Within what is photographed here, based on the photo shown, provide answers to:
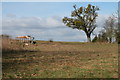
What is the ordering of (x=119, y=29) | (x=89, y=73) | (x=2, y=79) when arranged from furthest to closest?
(x=119, y=29) → (x=89, y=73) → (x=2, y=79)

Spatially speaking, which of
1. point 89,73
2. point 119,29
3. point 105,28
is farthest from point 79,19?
point 89,73

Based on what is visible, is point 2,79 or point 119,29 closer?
point 2,79

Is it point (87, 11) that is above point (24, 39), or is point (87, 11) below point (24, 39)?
above

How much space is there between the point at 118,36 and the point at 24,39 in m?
19.1

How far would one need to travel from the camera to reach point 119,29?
41.5 metres

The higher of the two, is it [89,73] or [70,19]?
[70,19]

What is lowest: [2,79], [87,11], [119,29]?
[2,79]

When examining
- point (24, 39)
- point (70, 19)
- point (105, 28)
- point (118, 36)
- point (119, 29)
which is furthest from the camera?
point (70, 19)

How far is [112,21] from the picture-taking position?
45719 mm

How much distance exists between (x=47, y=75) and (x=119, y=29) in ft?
114

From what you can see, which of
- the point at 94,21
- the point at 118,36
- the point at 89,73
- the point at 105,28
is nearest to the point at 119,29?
the point at 118,36

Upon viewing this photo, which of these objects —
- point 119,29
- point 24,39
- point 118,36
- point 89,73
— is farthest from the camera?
point 118,36

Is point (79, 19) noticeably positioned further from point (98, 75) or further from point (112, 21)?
point (98, 75)

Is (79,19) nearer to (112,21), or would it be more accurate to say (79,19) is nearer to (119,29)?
(112,21)
